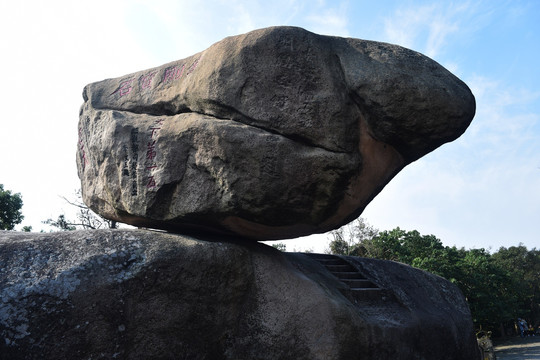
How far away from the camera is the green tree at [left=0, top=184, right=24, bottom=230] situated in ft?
55.4

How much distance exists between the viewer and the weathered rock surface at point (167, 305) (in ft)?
12.8

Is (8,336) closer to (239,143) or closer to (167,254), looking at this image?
(167,254)

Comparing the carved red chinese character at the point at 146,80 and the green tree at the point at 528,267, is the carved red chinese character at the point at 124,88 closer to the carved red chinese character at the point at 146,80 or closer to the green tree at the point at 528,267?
the carved red chinese character at the point at 146,80

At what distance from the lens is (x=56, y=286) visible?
159 inches

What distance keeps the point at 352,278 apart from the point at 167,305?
147 inches

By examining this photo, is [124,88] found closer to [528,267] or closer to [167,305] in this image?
[167,305]

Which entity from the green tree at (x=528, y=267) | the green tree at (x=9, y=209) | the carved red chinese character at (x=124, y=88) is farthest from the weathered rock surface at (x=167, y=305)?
the green tree at (x=528, y=267)

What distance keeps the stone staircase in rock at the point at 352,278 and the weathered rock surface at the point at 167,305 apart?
0.77 metres

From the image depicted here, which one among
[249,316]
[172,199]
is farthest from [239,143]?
[249,316]

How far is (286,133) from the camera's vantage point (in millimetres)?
4727

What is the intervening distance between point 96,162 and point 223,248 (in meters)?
2.30

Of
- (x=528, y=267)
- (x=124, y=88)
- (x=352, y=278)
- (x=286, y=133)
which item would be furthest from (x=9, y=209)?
(x=528, y=267)

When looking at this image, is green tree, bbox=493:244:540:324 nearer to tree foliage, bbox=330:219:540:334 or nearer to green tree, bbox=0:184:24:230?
tree foliage, bbox=330:219:540:334

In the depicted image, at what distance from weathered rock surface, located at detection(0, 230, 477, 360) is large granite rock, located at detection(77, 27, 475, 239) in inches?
21.6
